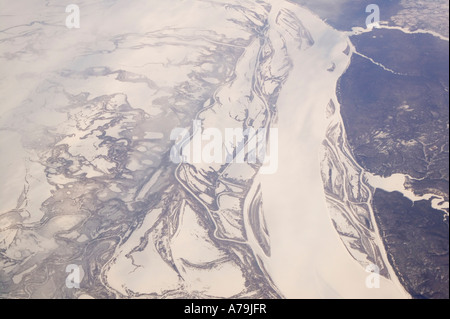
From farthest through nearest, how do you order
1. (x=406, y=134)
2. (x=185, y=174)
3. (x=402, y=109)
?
(x=185, y=174), (x=402, y=109), (x=406, y=134)

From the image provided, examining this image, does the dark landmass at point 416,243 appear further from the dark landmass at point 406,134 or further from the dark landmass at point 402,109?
the dark landmass at point 402,109

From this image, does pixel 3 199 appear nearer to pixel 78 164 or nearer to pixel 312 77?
pixel 78 164

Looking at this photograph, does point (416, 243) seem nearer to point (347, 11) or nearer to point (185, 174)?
point (185, 174)

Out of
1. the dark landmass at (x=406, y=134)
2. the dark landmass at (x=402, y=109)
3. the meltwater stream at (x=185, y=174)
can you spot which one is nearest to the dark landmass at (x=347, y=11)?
the meltwater stream at (x=185, y=174)

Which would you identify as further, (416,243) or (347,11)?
(347,11)

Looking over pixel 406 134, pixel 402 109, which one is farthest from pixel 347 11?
pixel 406 134

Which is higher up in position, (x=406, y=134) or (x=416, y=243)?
(x=406, y=134)

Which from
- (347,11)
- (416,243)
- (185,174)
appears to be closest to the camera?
(416,243)

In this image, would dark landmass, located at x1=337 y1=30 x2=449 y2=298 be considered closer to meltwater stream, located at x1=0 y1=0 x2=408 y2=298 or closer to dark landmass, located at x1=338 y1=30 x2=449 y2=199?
dark landmass, located at x1=338 y1=30 x2=449 y2=199

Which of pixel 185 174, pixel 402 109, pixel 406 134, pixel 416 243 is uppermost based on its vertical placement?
pixel 402 109

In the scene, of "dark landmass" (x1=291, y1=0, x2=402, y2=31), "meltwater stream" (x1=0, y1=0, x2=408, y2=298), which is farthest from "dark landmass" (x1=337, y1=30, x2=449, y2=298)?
"dark landmass" (x1=291, y1=0, x2=402, y2=31)
